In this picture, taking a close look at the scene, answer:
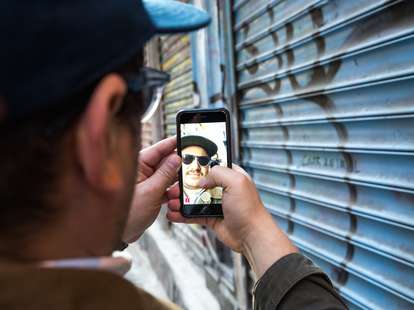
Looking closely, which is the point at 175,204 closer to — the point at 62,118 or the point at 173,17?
the point at 173,17

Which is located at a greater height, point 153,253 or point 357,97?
point 357,97

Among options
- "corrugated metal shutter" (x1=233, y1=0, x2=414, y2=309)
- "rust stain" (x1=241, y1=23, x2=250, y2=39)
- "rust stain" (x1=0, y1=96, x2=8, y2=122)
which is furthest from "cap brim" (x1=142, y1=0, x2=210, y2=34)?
"rust stain" (x1=241, y1=23, x2=250, y2=39)

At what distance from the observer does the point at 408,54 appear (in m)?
1.95

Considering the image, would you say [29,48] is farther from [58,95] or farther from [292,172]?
[292,172]

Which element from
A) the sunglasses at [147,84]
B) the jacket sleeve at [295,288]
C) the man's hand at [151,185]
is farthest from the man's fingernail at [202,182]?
the sunglasses at [147,84]

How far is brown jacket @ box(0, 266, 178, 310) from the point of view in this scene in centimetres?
69

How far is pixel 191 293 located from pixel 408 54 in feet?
12.6

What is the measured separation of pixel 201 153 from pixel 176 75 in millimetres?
4312

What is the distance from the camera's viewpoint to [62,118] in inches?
31.2

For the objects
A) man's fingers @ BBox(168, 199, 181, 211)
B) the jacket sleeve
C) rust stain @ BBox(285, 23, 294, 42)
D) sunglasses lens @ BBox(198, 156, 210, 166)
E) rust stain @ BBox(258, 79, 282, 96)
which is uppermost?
rust stain @ BBox(285, 23, 294, 42)

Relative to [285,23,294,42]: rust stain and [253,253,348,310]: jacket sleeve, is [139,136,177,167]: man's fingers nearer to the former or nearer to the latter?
[253,253,348,310]: jacket sleeve

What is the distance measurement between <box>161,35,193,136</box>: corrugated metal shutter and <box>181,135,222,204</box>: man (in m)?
3.51

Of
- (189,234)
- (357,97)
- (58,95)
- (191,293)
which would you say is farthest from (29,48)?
(189,234)

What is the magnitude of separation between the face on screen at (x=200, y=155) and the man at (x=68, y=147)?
1.06 m
